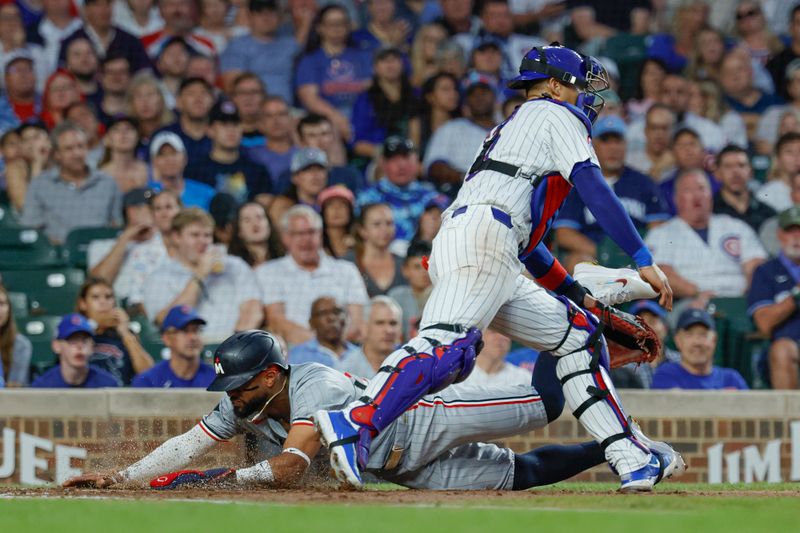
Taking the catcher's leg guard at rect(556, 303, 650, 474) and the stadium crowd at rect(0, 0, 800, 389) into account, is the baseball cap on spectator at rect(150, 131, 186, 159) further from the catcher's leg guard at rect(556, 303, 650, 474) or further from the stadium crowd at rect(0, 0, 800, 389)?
the catcher's leg guard at rect(556, 303, 650, 474)

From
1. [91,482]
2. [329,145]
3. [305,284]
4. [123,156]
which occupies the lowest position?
[91,482]

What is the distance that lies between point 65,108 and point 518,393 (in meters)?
6.21

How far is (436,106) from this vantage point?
1080 cm

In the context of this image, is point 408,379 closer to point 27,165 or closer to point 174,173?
point 174,173

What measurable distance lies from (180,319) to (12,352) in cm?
134

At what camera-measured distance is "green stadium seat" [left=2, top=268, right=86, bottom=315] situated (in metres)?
9.29

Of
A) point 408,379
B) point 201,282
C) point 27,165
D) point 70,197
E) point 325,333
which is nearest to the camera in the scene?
point 408,379

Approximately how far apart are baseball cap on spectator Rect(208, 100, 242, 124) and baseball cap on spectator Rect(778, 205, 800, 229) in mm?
4126

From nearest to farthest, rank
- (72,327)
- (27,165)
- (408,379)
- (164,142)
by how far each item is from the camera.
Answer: (408,379), (72,327), (164,142), (27,165)

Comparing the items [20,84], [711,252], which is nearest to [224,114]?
[20,84]

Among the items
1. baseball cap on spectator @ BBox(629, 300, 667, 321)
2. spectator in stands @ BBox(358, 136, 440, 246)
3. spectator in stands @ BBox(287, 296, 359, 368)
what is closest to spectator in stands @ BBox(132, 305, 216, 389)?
spectator in stands @ BBox(287, 296, 359, 368)

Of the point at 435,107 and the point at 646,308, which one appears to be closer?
the point at 646,308

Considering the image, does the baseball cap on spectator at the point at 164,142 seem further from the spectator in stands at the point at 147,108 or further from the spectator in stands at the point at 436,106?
the spectator in stands at the point at 436,106

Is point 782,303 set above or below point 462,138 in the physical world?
below
